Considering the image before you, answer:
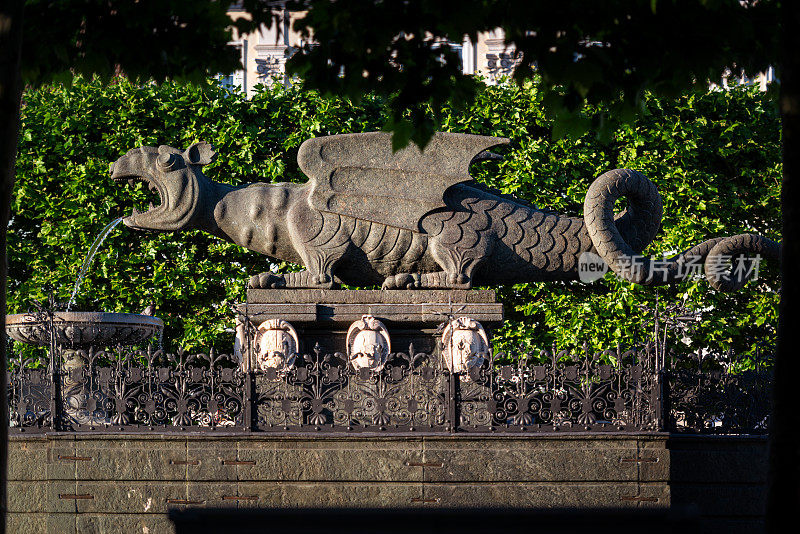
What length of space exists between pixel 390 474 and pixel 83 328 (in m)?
4.36

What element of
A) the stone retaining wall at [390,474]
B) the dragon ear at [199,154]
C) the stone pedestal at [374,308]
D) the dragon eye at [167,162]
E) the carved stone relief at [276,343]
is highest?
the dragon ear at [199,154]

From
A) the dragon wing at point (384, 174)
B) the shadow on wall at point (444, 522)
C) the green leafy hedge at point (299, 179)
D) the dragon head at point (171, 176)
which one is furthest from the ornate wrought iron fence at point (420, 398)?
the green leafy hedge at point (299, 179)

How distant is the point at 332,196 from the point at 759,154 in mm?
12777

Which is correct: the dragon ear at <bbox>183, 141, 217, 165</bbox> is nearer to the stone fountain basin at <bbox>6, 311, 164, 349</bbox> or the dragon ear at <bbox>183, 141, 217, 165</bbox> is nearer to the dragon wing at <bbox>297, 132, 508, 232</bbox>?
the dragon wing at <bbox>297, 132, 508, 232</bbox>

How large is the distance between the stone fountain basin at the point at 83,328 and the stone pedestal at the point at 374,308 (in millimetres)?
2069

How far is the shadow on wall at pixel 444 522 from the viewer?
6.99 meters

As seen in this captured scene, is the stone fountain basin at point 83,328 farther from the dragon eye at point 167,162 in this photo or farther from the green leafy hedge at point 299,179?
the green leafy hedge at point 299,179

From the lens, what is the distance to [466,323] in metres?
11.1

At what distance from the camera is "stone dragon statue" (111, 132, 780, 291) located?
11320mm

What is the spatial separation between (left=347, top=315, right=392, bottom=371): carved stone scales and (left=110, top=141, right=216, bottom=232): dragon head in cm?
213

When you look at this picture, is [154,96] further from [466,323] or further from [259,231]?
[466,323]

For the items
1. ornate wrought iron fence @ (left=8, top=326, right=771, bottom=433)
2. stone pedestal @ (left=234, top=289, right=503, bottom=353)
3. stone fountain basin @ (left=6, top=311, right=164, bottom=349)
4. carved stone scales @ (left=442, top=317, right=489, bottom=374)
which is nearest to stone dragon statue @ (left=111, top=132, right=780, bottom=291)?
stone pedestal @ (left=234, top=289, right=503, bottom=353)

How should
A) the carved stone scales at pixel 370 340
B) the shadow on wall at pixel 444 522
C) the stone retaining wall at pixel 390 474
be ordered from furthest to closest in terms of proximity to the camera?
1. the carved stone scales at pixel 370 340
2. the stone retaining wall at pixel 390 474
3. the shadow on wall at pixel 444 522

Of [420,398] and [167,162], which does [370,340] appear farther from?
[167,162]
